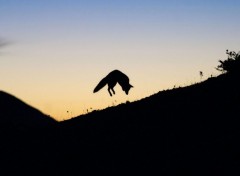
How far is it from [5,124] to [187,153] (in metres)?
9.48

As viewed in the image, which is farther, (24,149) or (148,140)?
(24,149)

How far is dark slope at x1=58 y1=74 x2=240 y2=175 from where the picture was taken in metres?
6.83

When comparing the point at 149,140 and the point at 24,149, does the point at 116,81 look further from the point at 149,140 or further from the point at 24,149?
the point at 149,140

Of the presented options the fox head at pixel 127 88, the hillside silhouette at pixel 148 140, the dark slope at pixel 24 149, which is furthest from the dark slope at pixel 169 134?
the fox head at pixel 127 88

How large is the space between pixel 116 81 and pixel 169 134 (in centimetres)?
673

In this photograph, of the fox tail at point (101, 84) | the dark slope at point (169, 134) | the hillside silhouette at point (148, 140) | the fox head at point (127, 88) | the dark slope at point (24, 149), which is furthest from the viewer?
the fox tail at point (101, 84)

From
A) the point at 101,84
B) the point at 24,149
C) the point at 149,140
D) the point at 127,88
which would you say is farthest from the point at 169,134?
the point at 101,84

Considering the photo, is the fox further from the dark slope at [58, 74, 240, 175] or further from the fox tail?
the dark slope at [58, 74, 240, 175]

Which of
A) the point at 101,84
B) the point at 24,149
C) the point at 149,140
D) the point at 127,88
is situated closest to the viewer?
the point at 149,140

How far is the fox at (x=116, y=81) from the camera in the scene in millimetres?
14870

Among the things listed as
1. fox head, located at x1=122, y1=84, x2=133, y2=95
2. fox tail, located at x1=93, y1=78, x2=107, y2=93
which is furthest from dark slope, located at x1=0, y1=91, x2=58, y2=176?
fox head, located at x1=122, y1=84, x2=133, y2=95

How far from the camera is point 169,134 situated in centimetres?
857

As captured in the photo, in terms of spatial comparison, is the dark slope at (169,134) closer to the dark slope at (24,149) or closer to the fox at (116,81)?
the dark slope at (24,149)

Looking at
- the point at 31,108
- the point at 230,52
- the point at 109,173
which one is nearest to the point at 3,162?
the point at 109,173
